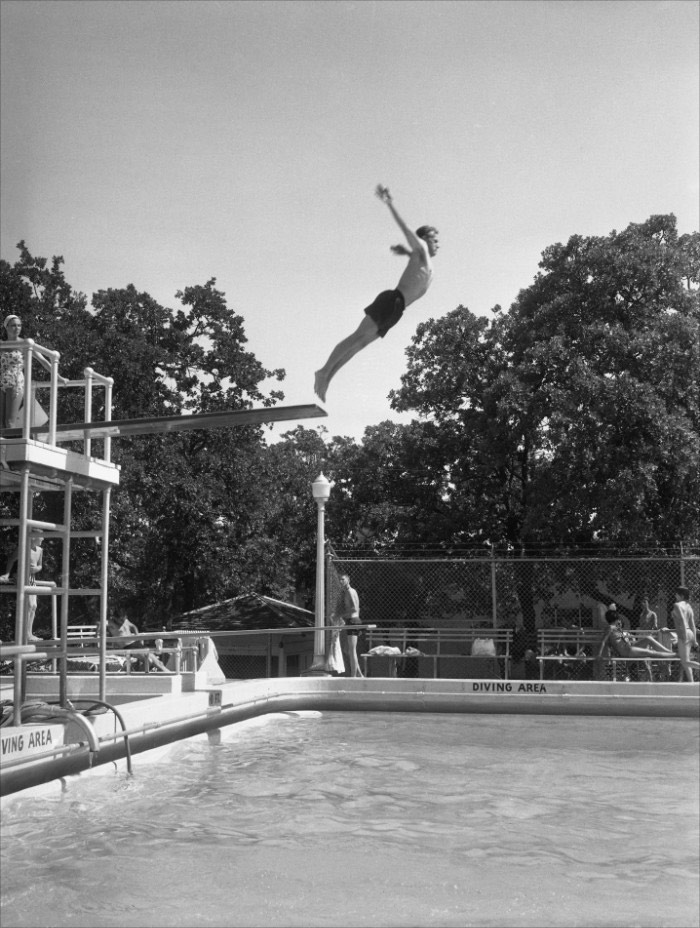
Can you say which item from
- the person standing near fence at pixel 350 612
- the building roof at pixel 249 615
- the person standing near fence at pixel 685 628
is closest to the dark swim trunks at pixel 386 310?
the person standing near fence at pixel 685 628

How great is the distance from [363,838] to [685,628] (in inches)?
364

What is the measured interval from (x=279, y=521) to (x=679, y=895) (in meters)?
28.4

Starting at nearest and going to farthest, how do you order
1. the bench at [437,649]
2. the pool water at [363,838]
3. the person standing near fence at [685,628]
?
the pool water at [363,838] < the person standing near fence at [685,628] < the bench at [437,649]

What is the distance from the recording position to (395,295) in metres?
4.32

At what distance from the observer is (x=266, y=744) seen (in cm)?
1216

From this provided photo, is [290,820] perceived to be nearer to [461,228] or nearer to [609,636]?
[461,228]

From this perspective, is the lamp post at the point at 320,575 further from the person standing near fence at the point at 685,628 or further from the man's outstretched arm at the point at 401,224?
the man's outstretched arm at the point at 401,224

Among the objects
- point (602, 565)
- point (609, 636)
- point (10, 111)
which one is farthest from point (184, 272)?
point (609, 636)

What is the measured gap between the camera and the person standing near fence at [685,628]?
595 inches

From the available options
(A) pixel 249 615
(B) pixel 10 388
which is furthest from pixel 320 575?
(A) pixel 249 615

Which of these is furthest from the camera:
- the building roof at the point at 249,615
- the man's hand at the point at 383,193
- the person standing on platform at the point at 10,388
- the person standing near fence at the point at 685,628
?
the building roof at the point at 249,615

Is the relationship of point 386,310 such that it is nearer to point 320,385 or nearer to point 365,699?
point 320,385

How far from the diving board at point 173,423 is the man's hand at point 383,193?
1.87m

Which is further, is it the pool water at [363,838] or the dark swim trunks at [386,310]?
the pool water at [363,838]
